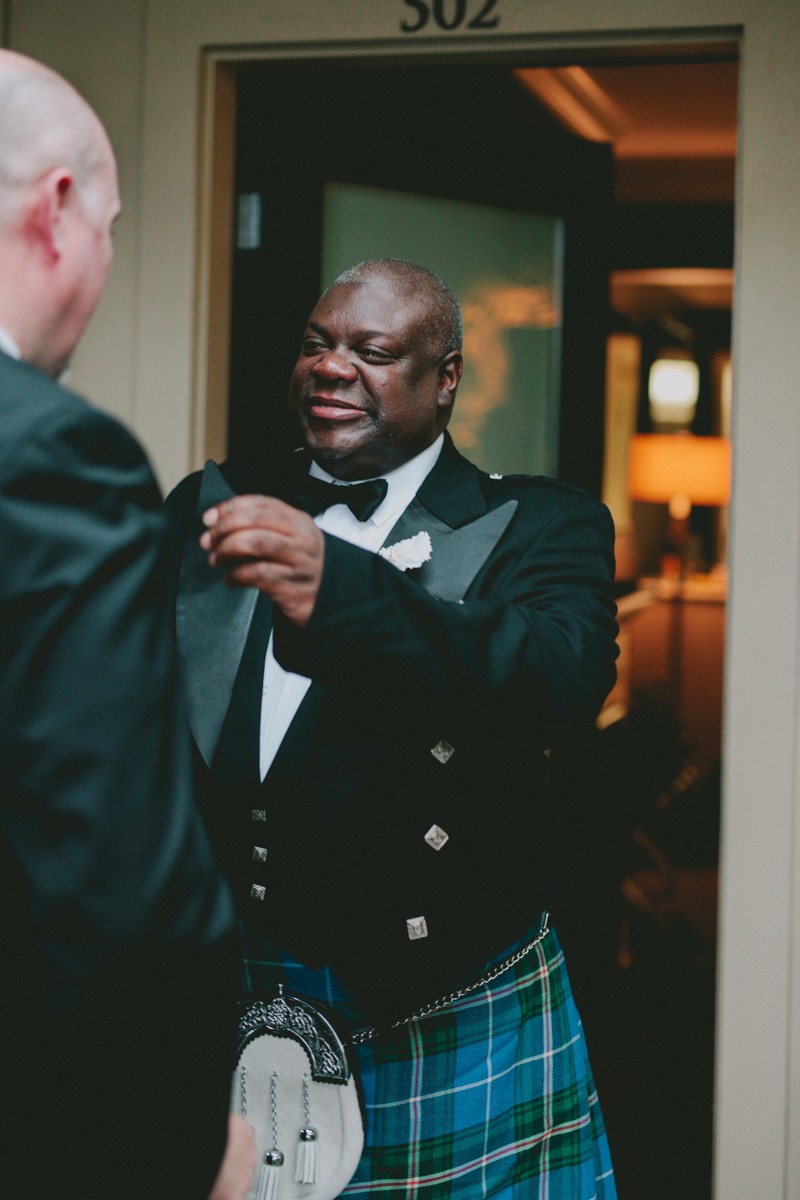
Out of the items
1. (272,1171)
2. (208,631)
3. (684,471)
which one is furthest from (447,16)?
(684,471)

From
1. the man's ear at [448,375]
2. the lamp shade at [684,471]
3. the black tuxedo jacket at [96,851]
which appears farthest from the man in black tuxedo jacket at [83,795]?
the lamp shade at [684,471]

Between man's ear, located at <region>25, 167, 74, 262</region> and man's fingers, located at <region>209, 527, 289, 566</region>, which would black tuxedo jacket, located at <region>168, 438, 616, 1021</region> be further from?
man's ear, located at <region>25, 167, 74, 262</region>

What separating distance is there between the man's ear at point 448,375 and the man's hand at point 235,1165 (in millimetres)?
1010

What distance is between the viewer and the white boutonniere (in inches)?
62.2

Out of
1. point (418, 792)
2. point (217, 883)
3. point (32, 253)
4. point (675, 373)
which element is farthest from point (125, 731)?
point (675, 373)

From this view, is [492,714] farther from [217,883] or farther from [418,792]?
[217,883]

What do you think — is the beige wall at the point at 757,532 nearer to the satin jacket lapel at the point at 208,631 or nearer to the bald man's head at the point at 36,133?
the satin jacket lapel at the point at 208,631

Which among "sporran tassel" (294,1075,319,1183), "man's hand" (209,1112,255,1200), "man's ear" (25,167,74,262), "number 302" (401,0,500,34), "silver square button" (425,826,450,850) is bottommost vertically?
"sporran tassel" (294,1075,319,1183)

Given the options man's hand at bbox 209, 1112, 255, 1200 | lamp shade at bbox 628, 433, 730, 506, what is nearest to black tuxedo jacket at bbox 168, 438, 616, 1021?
man's hand at bbox 209, 1112, 255, 1200

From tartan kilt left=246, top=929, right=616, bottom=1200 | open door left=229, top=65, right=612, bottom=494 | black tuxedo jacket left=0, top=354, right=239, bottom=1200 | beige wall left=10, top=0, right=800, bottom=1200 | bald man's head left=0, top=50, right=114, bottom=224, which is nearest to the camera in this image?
black tuxedo jacket left=0, top=354, right=239, bottom=1200

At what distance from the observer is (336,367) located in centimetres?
163

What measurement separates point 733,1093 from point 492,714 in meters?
1.39

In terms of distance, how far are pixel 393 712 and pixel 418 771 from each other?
229 millimetres

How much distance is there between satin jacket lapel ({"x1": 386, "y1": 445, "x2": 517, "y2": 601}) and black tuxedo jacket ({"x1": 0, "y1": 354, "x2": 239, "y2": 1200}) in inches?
26.8
